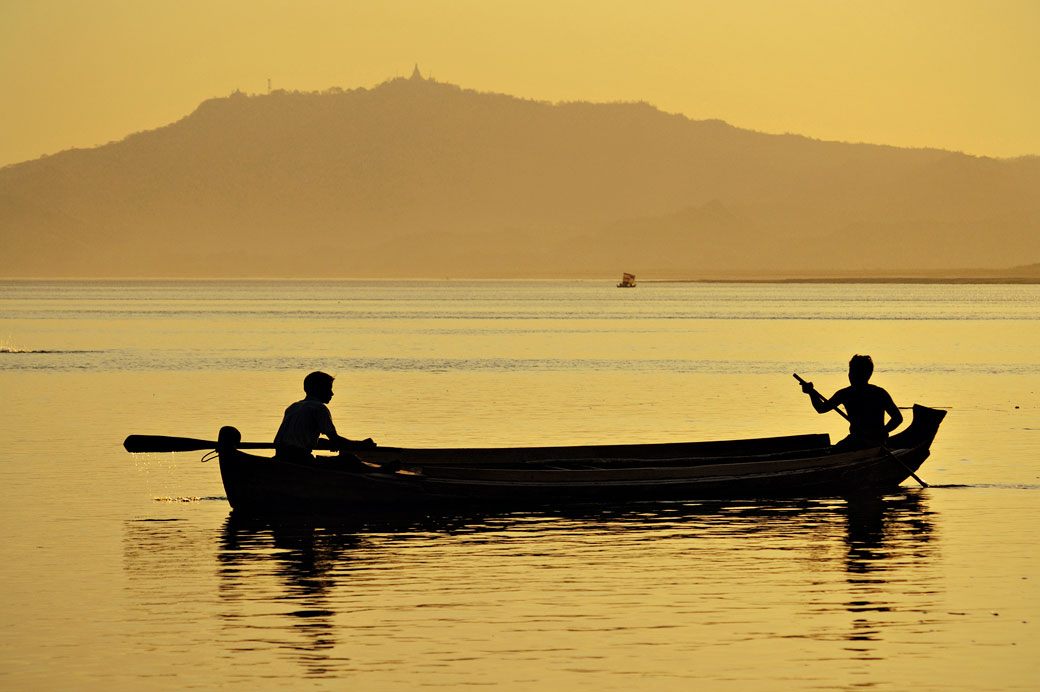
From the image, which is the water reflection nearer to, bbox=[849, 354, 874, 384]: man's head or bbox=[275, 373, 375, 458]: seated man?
bbox=[275, 373, 375, 458]: seated man

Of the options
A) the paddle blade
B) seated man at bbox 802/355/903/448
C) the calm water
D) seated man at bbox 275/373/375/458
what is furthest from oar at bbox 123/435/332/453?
seated man at bbox 802/355/903/448

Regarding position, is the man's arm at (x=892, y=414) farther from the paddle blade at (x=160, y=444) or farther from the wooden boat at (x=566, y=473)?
the paddle blade at (x=160, y=444)

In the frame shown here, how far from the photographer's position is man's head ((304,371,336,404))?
23.9 m

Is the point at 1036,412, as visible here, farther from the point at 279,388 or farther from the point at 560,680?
the point at 560,680

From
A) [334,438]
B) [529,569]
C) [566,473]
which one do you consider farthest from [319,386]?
[529,569]

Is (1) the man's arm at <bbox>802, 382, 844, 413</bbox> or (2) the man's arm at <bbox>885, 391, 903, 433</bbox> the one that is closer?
(1) the man's arm at <bbox>802, 382, 844, 413</bbox>

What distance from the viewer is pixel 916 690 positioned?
14109mm

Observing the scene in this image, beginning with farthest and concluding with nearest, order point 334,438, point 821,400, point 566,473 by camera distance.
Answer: point 821,400
point 566,473
point 334,438

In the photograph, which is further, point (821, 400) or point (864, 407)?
point (864, 407)

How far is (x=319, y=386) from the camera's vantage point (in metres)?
24.0

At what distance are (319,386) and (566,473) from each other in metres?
4.24

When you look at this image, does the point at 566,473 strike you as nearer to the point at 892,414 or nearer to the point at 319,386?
the point at 319,386

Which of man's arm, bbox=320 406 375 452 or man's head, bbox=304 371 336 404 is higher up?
man's head, bbox=304 371 336 404

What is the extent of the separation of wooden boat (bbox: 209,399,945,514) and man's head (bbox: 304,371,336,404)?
0.99 meters
